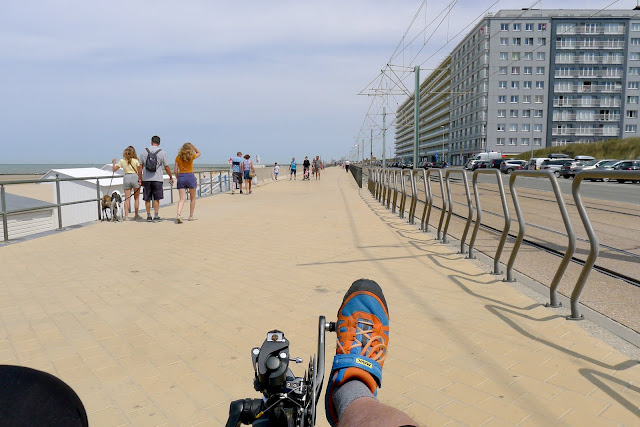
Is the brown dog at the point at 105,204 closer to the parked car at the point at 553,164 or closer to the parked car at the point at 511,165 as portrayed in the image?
the parked car at the point at 553,164

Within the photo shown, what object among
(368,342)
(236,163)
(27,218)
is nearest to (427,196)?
(368,342)

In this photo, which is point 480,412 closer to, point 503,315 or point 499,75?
point 503,315

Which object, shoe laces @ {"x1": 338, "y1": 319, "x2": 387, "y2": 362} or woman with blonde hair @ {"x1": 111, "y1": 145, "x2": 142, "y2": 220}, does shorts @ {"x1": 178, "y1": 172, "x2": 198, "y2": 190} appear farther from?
shoe laces @ {"x1": 338, "y1": 319, "x2": 387, "y2": 362}

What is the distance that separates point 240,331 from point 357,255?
3139 mm

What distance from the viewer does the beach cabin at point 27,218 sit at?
8.16 metres

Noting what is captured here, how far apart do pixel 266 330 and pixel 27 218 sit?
272 inches

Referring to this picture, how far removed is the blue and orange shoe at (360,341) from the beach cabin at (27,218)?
297 inches

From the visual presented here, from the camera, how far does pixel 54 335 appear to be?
3633mm

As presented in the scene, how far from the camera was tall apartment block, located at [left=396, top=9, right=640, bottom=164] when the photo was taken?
81.4 m

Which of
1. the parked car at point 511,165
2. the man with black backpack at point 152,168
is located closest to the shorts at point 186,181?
the man with black backpack at point 152,168

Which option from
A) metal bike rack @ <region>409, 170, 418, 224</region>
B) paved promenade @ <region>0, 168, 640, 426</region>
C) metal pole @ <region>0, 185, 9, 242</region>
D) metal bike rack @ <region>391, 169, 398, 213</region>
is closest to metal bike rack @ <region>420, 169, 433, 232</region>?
metal bike rack @ <region>409, 170, 418, 224</region>

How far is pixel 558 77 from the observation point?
274 ft

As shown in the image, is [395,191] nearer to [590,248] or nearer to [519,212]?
[519,212]

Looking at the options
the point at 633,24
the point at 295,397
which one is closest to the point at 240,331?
the point at 295,397
